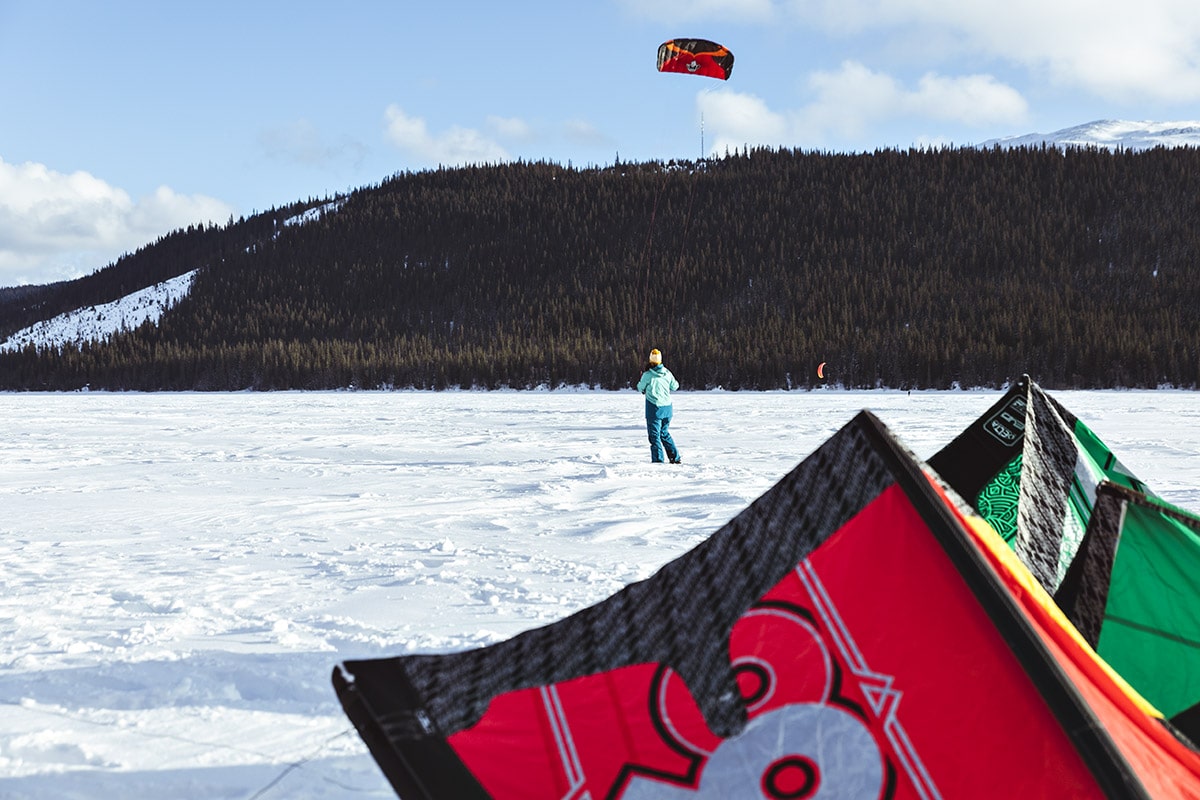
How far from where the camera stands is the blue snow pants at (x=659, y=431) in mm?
11508

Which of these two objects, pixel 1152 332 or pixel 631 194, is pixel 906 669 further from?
pixel 631 194

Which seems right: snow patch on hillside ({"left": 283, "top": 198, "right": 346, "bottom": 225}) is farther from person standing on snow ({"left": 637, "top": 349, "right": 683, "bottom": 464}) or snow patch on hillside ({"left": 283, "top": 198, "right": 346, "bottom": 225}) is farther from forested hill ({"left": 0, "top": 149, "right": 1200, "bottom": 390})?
person standing on snow ({"left": 637, "top": 349, "right": 683, "bottom": 464})

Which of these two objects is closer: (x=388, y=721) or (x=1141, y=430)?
(x=388, y=721)

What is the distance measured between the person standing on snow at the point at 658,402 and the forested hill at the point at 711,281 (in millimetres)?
41173

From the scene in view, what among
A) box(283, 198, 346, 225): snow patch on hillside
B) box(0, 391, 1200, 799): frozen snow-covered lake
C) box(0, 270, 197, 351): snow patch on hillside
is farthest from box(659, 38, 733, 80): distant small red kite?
box(283, 198, 346, 225): snow patch on hillside

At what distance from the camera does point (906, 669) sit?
1847 millimetres

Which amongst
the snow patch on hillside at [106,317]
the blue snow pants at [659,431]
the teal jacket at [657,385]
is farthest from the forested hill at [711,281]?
the teal jacket at [657,385]

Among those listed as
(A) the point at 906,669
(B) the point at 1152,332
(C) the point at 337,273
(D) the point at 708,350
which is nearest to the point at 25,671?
(A) the point at 906,669

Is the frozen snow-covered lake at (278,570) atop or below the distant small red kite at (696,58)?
below

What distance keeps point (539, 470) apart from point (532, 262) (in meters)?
91.9

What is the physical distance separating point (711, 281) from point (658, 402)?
256 ft

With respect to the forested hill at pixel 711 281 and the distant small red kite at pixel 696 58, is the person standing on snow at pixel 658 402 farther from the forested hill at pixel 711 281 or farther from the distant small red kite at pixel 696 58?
the forested hill at pixel 711 281

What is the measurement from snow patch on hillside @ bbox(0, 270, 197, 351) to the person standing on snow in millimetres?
109679

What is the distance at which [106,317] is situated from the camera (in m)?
117
